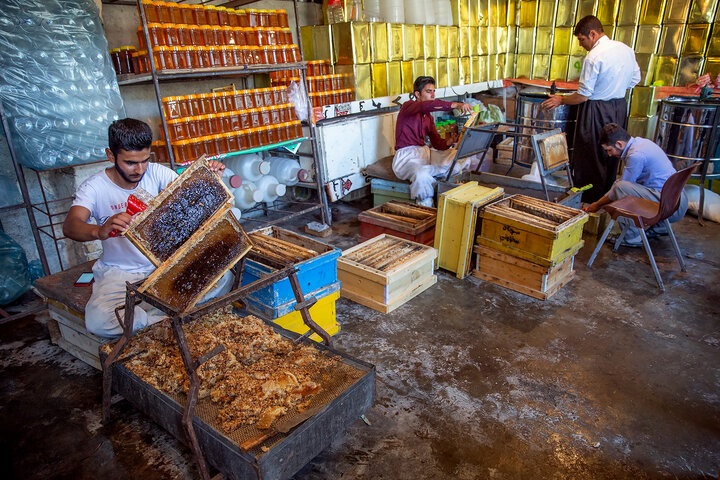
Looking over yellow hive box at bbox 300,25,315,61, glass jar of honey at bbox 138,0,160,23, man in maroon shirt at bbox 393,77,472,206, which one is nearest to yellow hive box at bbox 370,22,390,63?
yellow hive box at bbox 300,25,315,61

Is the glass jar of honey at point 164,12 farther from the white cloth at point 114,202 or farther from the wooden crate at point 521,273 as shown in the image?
the wooden crate at point 521,273

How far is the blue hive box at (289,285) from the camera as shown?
3381 mm

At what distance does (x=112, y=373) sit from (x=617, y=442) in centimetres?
314

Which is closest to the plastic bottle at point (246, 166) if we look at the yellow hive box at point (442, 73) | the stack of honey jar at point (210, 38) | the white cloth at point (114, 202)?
the stack of honey jar at point (210, 38)

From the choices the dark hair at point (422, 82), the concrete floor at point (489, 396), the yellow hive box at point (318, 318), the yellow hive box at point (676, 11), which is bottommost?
the concrete floor at point (489, 396)

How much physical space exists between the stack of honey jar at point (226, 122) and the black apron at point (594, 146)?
394cm

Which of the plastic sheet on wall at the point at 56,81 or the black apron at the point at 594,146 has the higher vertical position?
the plastic sheet on wall at the point at 56,81

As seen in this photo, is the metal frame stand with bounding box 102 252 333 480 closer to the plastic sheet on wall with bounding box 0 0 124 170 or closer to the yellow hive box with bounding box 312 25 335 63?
the plastic sheet on wall with bounding box 0 0 124 170

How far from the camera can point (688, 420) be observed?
305 cm

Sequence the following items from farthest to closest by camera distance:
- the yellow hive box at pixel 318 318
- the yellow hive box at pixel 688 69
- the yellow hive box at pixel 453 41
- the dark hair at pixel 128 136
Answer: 1. the yellow hive box at pixel 688 69
2. the yellow hive box at pixel 453 41
3. the yellow hive box at pixel 318 318
4. the dark hair at pixel 128 136

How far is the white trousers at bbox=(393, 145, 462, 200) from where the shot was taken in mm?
6051

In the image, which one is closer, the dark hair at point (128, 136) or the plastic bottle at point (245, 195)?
the dark hair at point (128, 136)

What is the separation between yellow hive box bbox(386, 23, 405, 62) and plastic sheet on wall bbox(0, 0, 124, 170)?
13.9 ft

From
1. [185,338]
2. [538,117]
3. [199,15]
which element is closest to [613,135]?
[538,117]
